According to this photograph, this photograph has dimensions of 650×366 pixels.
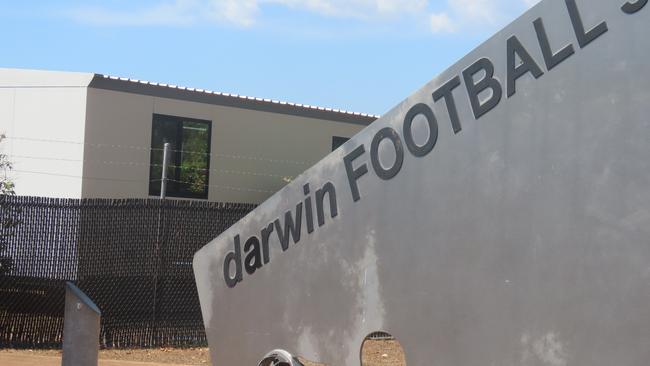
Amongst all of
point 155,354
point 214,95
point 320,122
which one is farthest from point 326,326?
point 320,122

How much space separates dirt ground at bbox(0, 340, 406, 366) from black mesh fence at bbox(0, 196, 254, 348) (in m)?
0.24

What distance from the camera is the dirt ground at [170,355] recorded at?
1118 centimetres

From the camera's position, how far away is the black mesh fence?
11633 mm

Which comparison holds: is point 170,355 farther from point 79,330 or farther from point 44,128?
point 44,128

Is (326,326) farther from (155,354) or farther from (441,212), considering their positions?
(155,354)

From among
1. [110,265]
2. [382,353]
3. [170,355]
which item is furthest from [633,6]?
[110,265]

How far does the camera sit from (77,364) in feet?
21.4

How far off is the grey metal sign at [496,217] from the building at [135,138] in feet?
31.9

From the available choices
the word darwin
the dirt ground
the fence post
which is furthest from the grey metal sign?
the dirt ground

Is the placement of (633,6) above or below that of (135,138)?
below

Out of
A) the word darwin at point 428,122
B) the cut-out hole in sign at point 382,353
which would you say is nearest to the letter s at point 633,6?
the word darwin at point 428,122

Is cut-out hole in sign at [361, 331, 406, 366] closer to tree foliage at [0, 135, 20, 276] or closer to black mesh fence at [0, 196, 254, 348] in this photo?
black mesh fence at [0, 196, 254, 348]

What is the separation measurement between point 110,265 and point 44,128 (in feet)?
16.3

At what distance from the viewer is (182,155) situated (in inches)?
684
